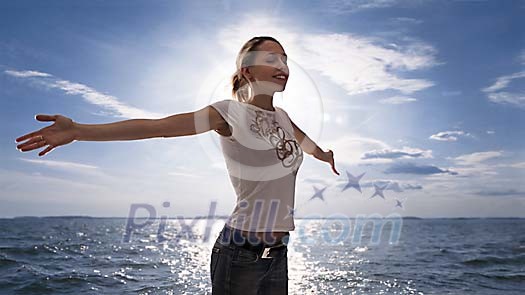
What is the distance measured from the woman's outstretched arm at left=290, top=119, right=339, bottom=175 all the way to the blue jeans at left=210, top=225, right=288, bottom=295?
784mm

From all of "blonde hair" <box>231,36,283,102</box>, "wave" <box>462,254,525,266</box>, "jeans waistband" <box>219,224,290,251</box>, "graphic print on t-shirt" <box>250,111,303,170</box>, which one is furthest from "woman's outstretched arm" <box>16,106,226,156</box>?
"wave" <box>462,254,525,266</box>

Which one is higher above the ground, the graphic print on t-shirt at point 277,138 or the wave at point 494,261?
the graphic print on t-shirt at point 277,138

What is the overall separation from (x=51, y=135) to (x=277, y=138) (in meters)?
1.10

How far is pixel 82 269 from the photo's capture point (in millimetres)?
12984

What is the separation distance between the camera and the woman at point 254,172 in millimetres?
2221

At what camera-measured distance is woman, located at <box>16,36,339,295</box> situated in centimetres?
222

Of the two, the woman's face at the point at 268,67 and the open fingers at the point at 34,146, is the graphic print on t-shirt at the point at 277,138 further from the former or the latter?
the open fingers at the point at 34,146

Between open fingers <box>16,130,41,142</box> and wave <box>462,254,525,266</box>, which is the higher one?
open fingers <box>16,130,41,142</box>

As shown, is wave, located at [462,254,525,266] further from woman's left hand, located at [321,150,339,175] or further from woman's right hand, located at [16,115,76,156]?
woman's right hand, located at [16,115,76,156]

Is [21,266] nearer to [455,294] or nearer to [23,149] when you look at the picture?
[455,294]

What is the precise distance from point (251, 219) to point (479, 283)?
11.2 m

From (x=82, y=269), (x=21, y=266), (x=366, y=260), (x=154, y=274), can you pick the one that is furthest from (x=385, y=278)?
(x=21, y=266)

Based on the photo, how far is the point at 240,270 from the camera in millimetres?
2223

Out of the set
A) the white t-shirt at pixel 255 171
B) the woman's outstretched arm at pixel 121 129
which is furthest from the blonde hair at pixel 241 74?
the woman's outstretched arm at pixel 121 129
